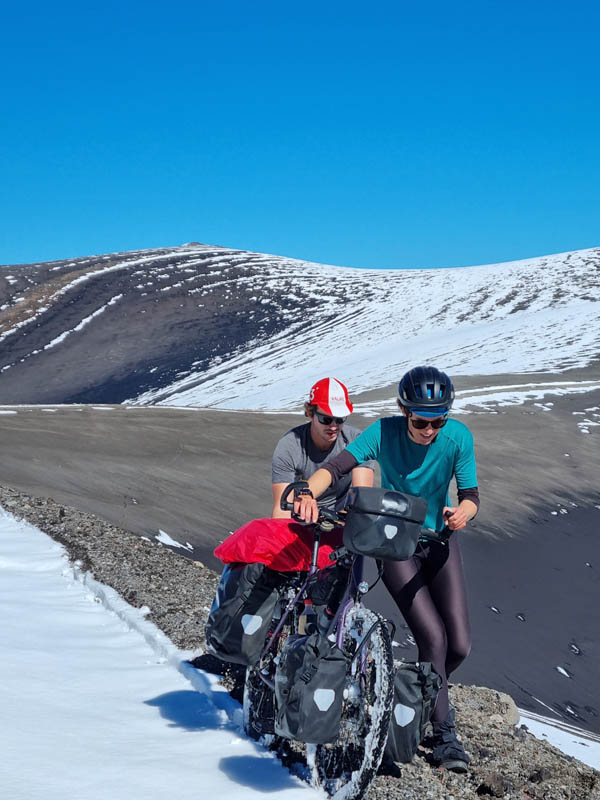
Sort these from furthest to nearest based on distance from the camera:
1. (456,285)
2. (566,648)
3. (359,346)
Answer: (456,285), (359,346), (566,648)

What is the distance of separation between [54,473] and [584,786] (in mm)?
11327

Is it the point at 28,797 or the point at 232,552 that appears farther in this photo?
the point at 232,552

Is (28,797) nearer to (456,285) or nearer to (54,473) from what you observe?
(54,473)

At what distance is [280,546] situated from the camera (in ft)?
13.3

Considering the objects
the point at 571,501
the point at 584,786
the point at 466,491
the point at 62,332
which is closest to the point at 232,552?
the point at 466,491

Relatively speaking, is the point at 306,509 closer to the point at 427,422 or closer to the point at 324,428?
the point at 427,422

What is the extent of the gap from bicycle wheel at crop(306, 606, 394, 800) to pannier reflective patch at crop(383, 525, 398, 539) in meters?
0.35

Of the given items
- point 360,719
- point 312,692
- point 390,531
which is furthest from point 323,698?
point 390,531

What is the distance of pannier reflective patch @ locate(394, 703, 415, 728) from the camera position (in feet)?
11.6

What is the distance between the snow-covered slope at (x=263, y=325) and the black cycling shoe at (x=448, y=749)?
119ft

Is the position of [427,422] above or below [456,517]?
above

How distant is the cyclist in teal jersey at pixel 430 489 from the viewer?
4.05 metres

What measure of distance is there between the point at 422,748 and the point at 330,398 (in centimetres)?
192

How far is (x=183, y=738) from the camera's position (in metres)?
4.09
